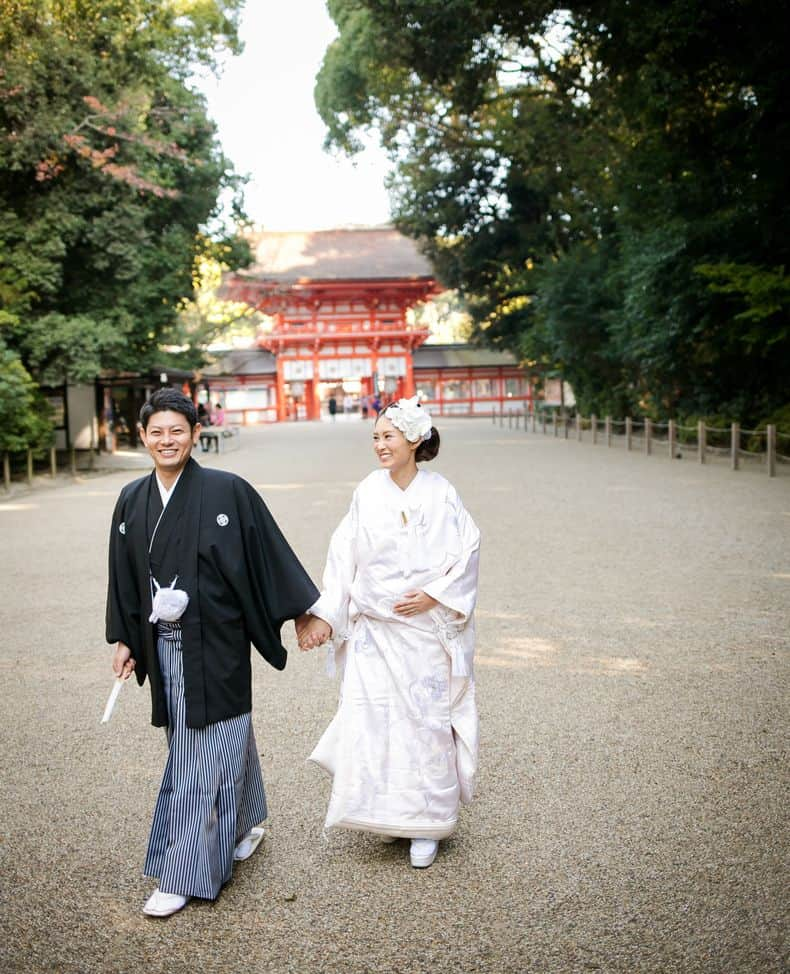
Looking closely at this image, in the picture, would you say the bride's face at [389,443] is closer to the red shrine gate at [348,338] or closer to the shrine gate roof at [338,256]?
the shrine gate roof at [338,256]

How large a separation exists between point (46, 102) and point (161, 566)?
1519 centimetres

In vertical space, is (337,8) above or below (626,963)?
above

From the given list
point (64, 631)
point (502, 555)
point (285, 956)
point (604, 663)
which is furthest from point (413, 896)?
point (502, 555)

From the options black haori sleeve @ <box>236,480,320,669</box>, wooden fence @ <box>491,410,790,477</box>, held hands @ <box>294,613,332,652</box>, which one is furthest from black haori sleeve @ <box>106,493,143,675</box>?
wooden fence @ <box>491,410,790,477</box>

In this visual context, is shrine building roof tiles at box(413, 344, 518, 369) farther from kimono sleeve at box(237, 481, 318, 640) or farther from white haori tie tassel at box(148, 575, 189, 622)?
white haori tie tassel at box(148, 575, 189, 622)

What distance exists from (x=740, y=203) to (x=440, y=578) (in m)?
13.9

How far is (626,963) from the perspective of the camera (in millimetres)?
2605

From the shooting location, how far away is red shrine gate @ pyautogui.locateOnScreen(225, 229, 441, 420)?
4384 cm

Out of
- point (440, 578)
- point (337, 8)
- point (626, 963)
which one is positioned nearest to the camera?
point (626, 963)

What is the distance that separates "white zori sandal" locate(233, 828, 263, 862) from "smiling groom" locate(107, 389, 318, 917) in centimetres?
13

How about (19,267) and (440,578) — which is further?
(19,267)

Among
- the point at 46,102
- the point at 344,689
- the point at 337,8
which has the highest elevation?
the point at 337,8

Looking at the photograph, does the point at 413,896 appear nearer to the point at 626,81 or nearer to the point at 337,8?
the point at 626,81

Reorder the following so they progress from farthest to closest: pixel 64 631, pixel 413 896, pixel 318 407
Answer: pixel 318 407 < pixel 64 631 < pixel 413 896
